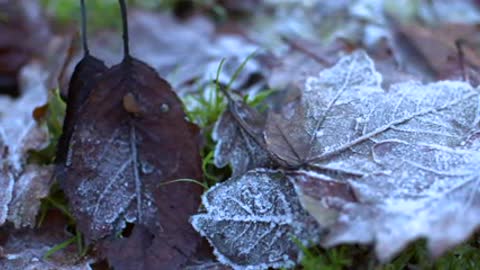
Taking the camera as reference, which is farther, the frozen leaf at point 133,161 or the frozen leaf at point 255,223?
the frozen leaf at point 133,161

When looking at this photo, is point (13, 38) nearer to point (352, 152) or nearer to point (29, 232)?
point (29, 232)

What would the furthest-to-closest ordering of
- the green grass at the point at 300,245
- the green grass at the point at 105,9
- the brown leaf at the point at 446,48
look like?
the green grass at the point at 105,9 < the brown leaf at the point at 446,48 < the green grass at the point at 300,245

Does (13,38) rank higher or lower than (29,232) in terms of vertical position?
higher

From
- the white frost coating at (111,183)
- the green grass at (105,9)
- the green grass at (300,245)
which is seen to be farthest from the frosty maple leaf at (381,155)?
the green grass at (105,9)

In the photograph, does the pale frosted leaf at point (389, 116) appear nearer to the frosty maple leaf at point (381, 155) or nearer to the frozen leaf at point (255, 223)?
the frosty maple leaf at point (381, 155)

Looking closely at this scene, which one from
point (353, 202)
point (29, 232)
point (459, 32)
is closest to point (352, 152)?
point (353, 202)

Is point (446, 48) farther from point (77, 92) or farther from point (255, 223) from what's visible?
point (77, 92)

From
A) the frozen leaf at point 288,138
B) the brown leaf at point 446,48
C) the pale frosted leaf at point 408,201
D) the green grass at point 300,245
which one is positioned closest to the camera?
the pale frosted leaf at point 408,201
